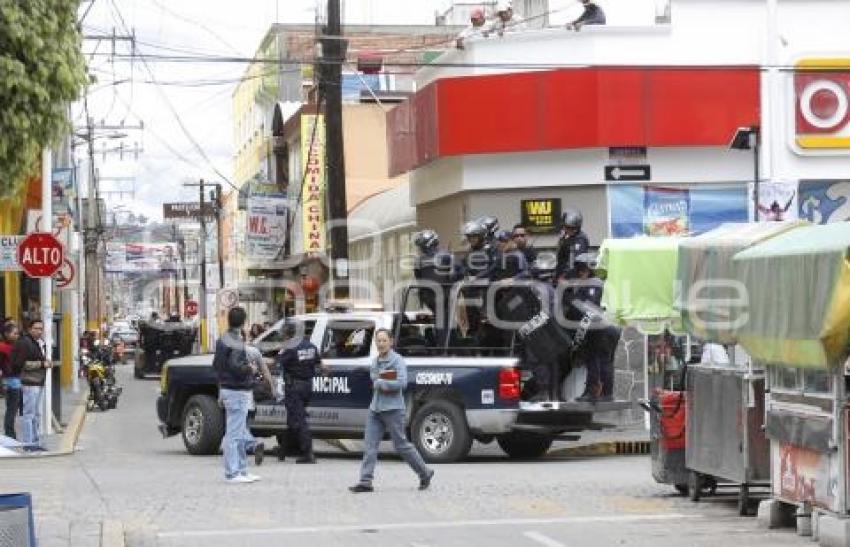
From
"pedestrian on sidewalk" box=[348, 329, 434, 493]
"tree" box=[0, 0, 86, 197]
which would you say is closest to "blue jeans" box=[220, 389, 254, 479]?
"pedestrian on sidewalk" box=[348, 329, 434, 493]

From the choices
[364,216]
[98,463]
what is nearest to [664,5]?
[364,216]

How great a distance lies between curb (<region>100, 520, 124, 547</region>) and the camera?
12.3m

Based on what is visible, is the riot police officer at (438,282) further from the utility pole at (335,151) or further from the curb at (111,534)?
the curb at (111,534)

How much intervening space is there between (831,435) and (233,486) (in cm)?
750

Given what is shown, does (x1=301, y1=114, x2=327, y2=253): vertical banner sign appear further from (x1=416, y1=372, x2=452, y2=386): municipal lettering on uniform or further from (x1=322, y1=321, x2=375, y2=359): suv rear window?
(x1=416, y1=372, x2=452, y2=386): municipal lettering on uniform

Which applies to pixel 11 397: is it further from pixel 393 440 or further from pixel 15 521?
pixel 15 521

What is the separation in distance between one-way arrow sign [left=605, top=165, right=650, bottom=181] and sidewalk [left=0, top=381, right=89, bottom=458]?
10.3 metres

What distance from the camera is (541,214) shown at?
2820cm

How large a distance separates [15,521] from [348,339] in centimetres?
1191

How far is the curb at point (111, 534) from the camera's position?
1232 cm

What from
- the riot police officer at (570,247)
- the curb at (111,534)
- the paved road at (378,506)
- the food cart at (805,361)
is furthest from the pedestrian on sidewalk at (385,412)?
the riot police officer at (570,247)

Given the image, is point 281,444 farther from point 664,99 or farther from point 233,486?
point 664,99

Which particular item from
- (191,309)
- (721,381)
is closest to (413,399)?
(721,381)

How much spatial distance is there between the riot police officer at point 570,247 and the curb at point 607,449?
3349 millimetres
